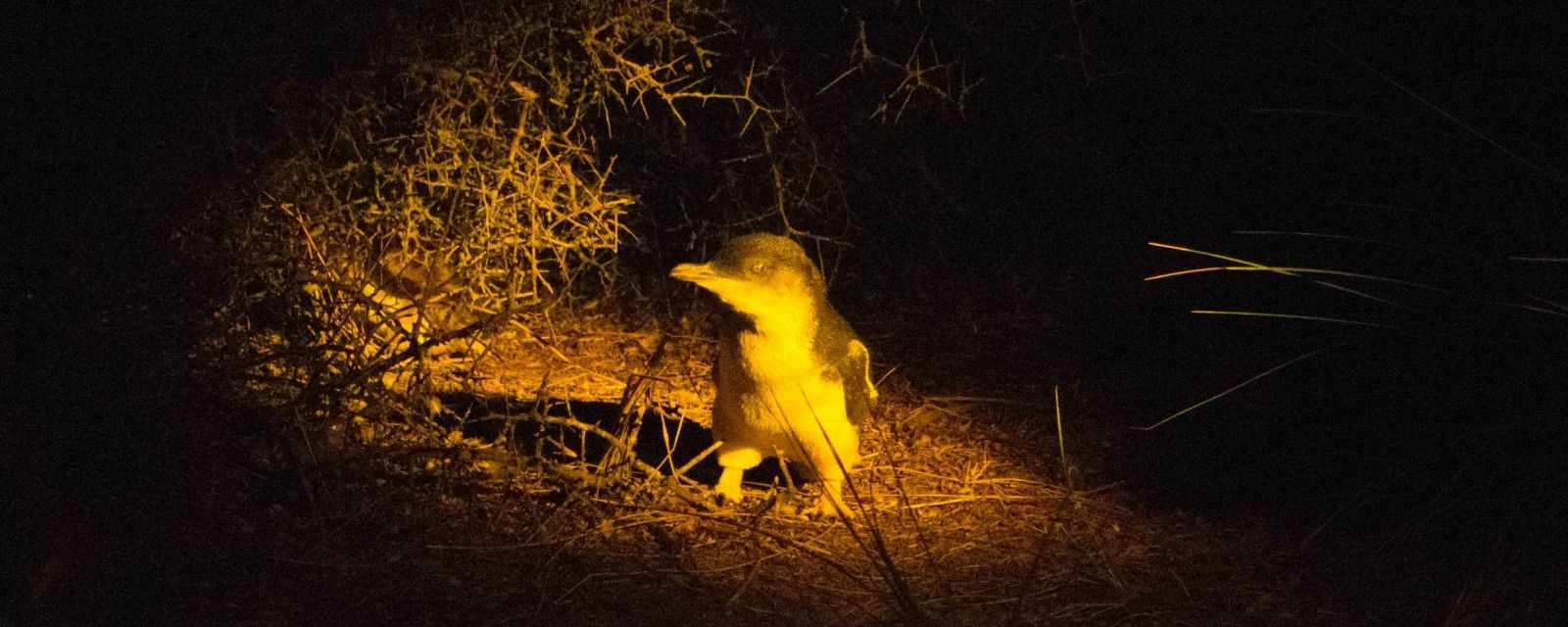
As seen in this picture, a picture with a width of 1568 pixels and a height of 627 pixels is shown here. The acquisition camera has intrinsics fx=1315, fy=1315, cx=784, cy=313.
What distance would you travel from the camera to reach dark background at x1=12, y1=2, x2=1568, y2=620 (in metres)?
3.71

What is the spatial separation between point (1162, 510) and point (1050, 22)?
265cm

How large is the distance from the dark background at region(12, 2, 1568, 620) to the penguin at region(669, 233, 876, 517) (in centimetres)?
122

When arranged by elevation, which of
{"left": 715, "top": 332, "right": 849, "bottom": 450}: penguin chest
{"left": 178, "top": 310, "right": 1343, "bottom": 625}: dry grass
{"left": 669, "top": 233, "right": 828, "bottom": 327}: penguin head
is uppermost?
{"left": 669, "top": 233, "right": 828, "bottom": 327}: penguin head

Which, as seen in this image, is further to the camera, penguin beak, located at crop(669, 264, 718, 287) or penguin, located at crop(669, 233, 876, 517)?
penguin, located at crop(669, 233, 876, 517)

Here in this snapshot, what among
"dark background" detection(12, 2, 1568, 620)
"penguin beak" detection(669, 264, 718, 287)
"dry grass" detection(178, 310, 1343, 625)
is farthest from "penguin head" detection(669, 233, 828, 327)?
"dark background" detection(12, 2, 1568, 620)

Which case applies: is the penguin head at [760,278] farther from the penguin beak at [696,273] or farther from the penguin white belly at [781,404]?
the penguin white belly at [781,404]

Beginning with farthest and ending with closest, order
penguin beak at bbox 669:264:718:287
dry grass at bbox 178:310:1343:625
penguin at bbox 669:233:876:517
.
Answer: penguin at bbox 669:233:876:517 < penguin beak at bbox 669:264:718:287 < dry grass at bbox 178:310:1343:625

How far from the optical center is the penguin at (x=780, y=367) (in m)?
4.23

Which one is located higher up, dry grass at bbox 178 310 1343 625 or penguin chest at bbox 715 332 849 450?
penguin chest at bbox 715 332 849 450

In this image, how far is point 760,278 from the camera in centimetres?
422

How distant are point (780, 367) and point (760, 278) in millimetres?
324

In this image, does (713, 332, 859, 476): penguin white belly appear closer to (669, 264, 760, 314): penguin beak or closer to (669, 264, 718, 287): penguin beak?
(669, 264, 760, 314): penguin beak

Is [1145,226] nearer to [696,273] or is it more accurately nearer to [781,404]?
[781,404]

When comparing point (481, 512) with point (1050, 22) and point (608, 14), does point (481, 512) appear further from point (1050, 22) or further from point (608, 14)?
point (1050, 22)
